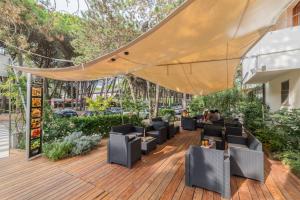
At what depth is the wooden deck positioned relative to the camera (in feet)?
9.18

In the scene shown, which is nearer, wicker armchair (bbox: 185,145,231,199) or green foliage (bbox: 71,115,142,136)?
wicker armchair (bbox: 185,145,231,199)

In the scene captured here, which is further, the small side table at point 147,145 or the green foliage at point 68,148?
the small side table at point 147,145

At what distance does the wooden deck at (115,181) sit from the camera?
9.18 feet

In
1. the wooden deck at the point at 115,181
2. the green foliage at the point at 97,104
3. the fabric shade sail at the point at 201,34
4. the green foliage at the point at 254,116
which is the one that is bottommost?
the wooden deck at the point at 115,181

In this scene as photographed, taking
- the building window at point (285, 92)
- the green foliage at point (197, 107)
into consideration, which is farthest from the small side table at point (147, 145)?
the green foliage at point (197, 107)

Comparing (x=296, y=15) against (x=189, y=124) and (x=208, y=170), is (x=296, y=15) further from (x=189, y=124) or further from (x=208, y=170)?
(x=208, y=170)

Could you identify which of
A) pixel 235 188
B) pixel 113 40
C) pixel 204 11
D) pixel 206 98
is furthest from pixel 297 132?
pixel 206 98

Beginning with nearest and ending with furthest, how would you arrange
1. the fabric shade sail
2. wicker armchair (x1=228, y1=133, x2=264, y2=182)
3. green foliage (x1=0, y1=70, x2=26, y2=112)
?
1. the fabric shade sail
2. wicker armchair (x1=228, y1=133, x2=264, y2=182)
3. green foliage (x1=0, y1=70, x2=26, y2=112)

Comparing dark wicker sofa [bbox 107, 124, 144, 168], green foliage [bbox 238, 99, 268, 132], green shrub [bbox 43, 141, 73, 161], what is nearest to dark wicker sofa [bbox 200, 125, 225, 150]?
green foliage [bbox 238, 99, 268, 132]

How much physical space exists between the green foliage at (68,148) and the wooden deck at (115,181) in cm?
23

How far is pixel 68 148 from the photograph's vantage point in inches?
187

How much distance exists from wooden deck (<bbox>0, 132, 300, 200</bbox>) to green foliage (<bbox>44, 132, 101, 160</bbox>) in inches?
9.2

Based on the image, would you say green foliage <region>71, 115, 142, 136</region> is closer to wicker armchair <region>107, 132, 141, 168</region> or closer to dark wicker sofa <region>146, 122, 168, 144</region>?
dark wicker sofa <region>146, 122, 168, 144</region>

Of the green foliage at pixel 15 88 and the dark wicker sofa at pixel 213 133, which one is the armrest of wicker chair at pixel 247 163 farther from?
the green foliage at pixel 15 88
